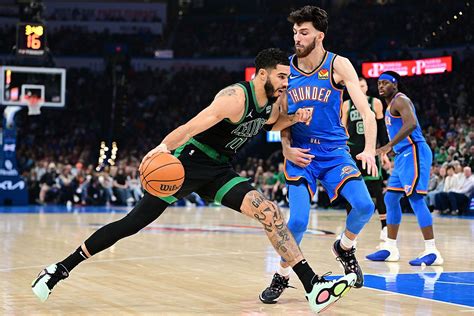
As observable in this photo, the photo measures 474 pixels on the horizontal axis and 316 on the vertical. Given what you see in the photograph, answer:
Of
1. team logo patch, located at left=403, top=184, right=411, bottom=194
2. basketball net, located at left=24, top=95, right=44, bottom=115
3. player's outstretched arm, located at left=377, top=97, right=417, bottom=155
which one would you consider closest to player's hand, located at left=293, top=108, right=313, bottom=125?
player's outstretched arm, located at left=377, top=97, right=417, bottom=155

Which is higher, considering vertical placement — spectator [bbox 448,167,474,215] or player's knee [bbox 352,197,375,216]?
player's knee [bbox 352,197,375,216]

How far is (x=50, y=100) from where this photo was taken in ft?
68.4

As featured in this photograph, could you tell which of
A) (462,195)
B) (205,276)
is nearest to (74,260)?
(205,276)

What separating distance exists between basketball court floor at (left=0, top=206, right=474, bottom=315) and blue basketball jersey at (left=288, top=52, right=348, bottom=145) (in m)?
1.24

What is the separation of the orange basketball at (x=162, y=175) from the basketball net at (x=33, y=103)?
51.7 ft

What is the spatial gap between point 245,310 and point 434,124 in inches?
892

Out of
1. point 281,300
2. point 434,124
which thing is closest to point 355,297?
point 281,300

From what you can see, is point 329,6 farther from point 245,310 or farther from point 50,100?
point 245,310

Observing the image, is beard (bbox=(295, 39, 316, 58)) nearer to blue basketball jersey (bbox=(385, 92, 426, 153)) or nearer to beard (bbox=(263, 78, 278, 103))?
beard (bbox=(263, 78, 278, 103))

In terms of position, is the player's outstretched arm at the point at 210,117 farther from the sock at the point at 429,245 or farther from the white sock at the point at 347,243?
the sock at the point at 429,245

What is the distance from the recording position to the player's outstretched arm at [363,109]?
5695 millimetres

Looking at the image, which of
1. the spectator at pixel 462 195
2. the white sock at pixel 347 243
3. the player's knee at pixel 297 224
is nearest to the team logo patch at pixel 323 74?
the player's knee at pixel 297 224

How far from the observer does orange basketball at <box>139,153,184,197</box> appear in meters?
5.22

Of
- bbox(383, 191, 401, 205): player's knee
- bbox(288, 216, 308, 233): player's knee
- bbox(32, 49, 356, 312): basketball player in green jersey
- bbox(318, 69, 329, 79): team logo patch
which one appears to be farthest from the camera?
bbox(383, 191, 401, 205): player's knee
